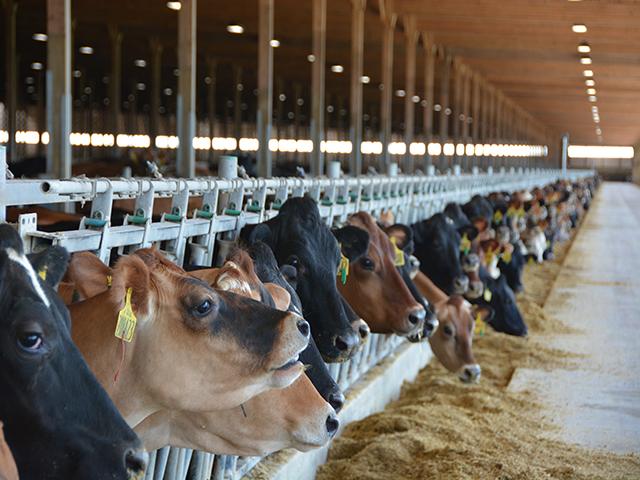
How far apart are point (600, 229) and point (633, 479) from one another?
1014 inches

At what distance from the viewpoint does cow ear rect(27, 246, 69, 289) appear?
2562 mm

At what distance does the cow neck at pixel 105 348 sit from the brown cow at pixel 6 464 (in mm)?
751

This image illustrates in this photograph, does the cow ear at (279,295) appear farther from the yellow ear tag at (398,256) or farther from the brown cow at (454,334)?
the brown cow at (454,334)

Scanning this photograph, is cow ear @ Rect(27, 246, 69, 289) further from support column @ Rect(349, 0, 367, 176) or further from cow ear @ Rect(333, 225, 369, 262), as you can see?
support column @ Rect(349, 0, 367, 176)

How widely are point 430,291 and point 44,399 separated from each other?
634cm

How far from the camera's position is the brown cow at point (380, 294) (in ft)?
21.2

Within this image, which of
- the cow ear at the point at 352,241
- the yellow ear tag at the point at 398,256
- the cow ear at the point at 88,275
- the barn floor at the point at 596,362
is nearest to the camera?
the cow ear at the point at 88,275

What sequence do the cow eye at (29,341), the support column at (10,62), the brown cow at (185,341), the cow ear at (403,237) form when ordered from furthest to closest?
the support column at (10,62), the cow ear at (403,237), the brown cow at (185,341), the cow eye at (29,341)

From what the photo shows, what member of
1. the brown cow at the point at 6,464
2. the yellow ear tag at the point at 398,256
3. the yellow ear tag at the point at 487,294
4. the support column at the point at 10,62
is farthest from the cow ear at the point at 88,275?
the support column at the point at 10,62

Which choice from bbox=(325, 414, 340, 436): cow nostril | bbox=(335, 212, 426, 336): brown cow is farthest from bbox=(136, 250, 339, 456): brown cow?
bbox=(335, 212, 426, 336): brown cow

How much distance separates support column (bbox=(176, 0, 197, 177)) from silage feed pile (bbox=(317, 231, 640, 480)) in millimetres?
3605

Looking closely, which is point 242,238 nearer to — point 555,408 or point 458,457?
point 458,457

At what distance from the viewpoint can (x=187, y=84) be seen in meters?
10.8

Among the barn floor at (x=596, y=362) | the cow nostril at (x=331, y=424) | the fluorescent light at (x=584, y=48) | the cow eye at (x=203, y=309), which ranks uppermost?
the fluorescent light at (x=584, y=48)
